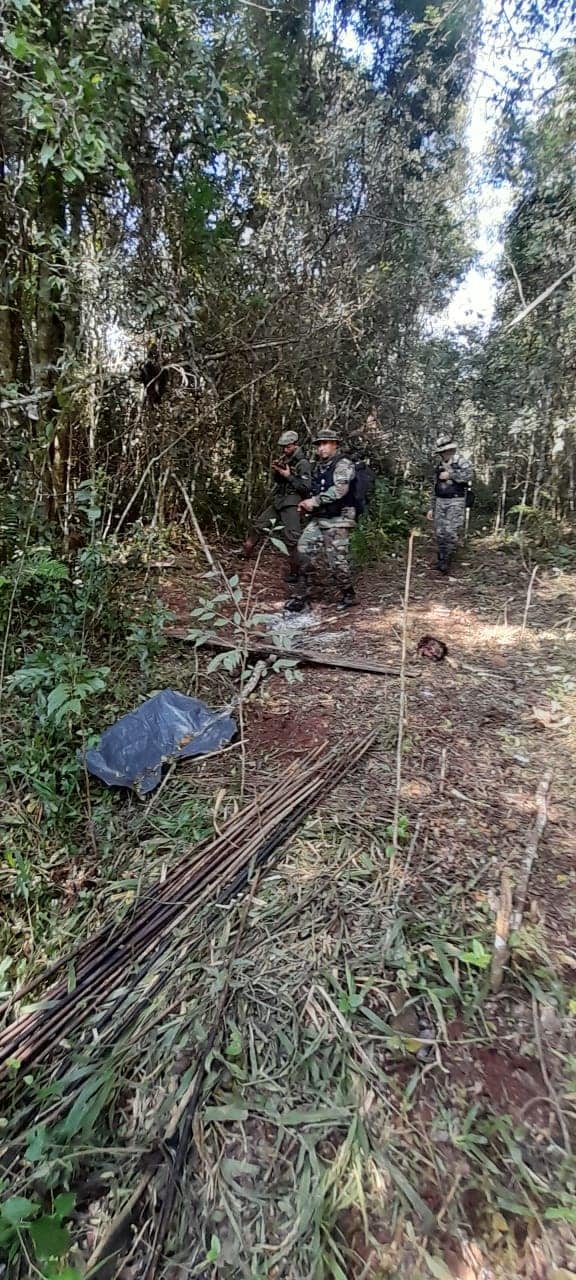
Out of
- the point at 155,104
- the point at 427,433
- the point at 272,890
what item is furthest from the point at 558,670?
the point at 427,433

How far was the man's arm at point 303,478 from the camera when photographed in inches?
259

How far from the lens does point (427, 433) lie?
1020 cm

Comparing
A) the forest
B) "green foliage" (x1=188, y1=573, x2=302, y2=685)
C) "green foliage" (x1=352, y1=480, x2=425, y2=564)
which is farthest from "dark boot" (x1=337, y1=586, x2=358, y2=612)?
"green foliage" (x1=352, y1=480, x2=425, y2=564)

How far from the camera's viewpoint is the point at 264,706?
392 cm

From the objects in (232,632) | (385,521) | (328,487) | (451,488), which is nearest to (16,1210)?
(232,632)

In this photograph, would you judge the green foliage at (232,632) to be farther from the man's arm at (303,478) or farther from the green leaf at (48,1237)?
the man's arm at (303,478)

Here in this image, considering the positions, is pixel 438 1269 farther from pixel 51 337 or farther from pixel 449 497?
pixel 449 497

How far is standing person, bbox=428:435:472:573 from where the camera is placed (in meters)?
7.52

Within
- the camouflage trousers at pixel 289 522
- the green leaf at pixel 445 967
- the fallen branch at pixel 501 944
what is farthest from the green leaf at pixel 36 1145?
the camouflage trousers at pixel 289 522

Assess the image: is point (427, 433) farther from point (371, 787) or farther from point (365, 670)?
point (371, 787)

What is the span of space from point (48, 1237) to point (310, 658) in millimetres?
3593

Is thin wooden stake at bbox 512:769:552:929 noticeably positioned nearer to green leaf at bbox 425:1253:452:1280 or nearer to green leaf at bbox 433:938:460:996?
green leaf at bbox 433:938:460:996

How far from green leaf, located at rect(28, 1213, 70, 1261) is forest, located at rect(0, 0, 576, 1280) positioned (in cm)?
1

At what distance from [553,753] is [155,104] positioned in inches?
208
